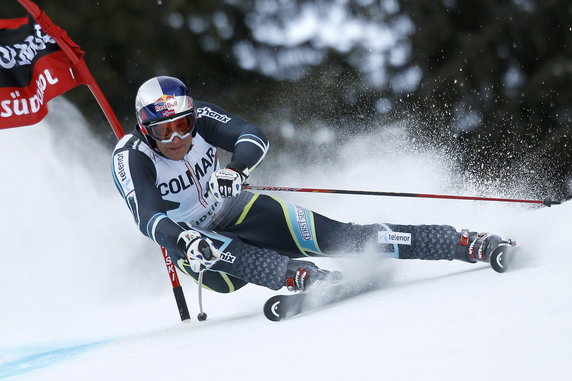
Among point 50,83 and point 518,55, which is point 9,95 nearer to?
point 50,83

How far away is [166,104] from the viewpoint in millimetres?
3436

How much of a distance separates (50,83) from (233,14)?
18.3 ft

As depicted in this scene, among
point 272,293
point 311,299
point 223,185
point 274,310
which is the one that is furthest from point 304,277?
point 272,293

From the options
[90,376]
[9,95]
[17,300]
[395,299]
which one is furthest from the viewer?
→ [17,300]

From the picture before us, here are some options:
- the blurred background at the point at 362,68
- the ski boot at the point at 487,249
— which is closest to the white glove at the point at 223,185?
the ski boot at the point at 487,249

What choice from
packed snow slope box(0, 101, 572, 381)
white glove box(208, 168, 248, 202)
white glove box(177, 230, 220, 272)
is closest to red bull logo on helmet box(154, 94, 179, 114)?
white glove box(208, 168, 248, 202)

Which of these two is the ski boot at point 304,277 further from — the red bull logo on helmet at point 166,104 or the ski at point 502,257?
the red bull logo on helmet at point 166,104

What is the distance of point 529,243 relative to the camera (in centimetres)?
335

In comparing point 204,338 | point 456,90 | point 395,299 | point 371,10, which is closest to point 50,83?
point 204,338

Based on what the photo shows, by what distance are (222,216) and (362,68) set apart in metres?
6.11

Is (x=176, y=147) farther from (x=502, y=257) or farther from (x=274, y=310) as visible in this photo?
(x=502, y=257)

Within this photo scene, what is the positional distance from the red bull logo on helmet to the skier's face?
0.40 ft

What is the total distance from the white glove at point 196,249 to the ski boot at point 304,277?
1.29 feet

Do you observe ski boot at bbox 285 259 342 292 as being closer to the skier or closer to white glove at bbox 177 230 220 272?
the skier
